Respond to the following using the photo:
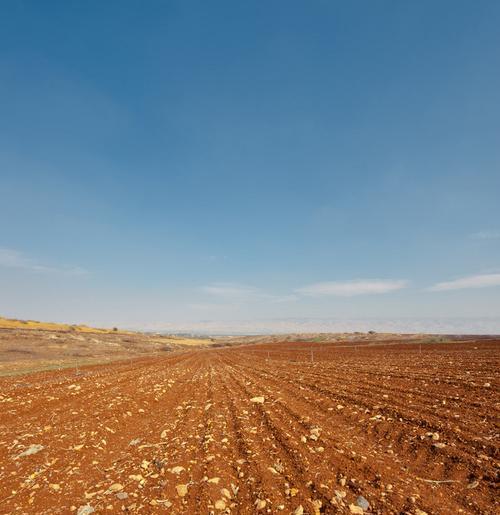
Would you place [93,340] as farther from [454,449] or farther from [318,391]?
[454,449]

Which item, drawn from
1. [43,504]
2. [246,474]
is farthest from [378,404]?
[43,504]

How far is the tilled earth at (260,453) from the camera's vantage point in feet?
20.0

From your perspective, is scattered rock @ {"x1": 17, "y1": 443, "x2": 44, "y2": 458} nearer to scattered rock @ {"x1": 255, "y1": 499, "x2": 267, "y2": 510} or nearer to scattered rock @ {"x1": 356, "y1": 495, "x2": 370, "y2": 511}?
scattered rock @ {"x1": 255, "y1": 499, "x2": 267, "y2": 510}

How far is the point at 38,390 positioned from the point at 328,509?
18792 mm

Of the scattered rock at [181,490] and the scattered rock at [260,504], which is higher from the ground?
the scattered rock at [260,504]

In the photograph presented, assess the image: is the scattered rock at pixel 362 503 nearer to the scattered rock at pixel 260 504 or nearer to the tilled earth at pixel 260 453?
the tilled earth at pixel 260 453

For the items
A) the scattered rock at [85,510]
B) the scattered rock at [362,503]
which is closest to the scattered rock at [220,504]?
the scattered rock at [85,510]

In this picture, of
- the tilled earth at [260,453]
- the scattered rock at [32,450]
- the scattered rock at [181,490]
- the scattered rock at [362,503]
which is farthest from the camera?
the scattered rock at [32,450]

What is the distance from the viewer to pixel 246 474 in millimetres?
7078

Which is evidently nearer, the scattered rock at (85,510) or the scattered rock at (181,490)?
the scattered rock at (85,510)

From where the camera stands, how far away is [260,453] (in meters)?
8.12

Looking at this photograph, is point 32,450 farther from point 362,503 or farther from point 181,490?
point 362,503

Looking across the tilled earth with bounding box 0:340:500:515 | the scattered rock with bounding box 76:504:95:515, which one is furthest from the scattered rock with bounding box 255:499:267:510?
the scattered rock with bounding box 76:504:95:515

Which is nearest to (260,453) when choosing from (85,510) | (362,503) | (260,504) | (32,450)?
(260,504)
